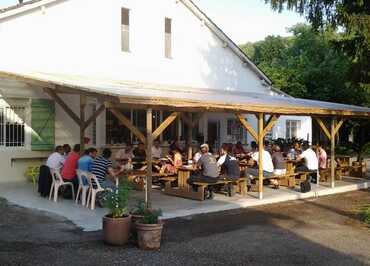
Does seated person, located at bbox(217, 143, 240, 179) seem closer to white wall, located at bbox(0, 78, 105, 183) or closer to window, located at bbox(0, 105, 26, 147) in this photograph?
white wall, located at bbox(0, 78, 105, 183)

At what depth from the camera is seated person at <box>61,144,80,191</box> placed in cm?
1138

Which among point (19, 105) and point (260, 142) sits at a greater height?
point (19, 105)

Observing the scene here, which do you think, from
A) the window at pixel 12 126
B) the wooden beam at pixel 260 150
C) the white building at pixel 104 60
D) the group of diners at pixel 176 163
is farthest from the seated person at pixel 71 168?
the wooden beam at pixel 260 150

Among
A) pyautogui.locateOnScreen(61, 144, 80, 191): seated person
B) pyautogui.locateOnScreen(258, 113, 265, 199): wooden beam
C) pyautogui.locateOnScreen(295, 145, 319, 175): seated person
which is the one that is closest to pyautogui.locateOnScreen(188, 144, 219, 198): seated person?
pyautogui.locateOnScreen(258, 113, 265, 199): wooden beam

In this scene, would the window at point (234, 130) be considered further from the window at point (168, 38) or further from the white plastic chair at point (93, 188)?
the white plastic chair at point (93, 188)

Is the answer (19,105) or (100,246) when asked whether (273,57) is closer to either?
(19,105)

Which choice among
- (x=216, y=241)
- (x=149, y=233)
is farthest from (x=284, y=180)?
(x=149, y=233)

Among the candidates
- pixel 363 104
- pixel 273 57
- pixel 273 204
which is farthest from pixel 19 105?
pixel 273 57

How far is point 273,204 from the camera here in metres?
12.0

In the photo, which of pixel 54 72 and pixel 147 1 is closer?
pixel 54 72

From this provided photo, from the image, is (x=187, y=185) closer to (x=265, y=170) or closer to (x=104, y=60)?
(x=265, y=170)

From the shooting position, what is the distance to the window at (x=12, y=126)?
1430cm

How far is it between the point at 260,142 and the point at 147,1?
821cm

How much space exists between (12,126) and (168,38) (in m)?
7.05
